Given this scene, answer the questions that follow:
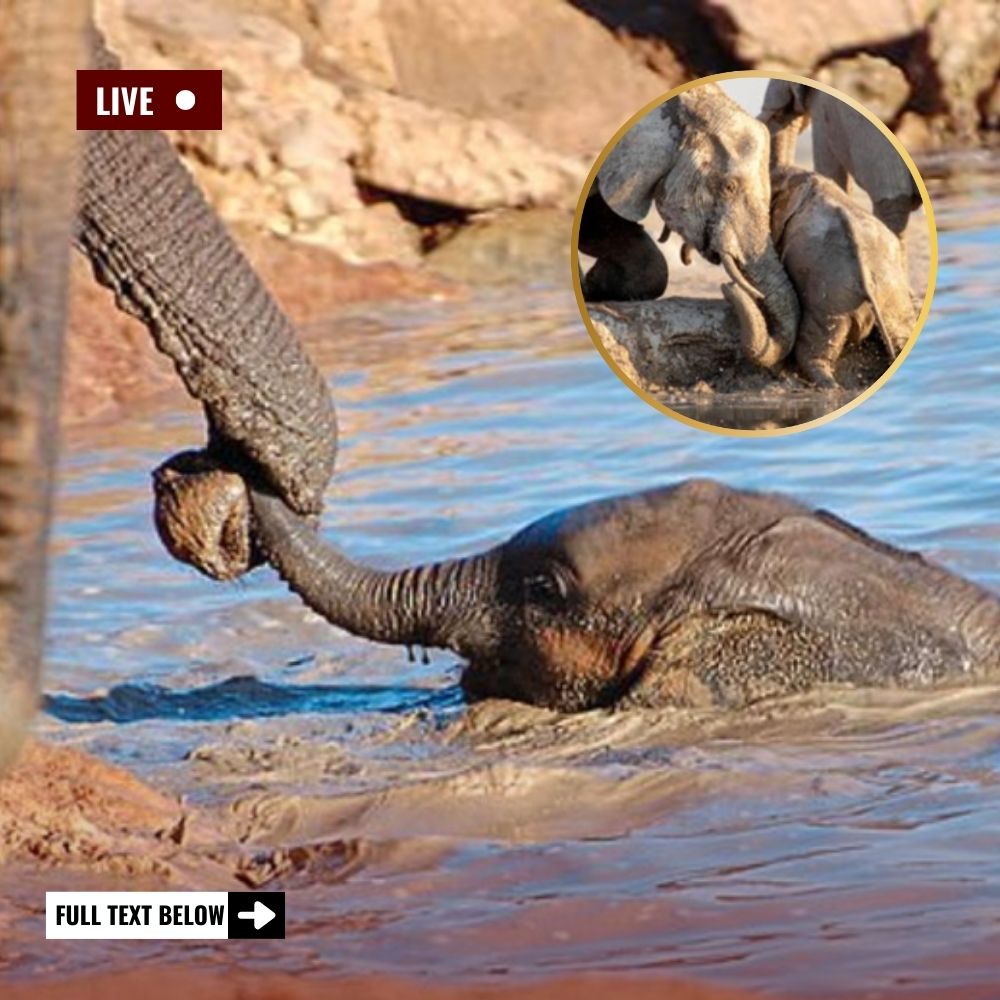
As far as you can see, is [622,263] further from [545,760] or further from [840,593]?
[545,760]

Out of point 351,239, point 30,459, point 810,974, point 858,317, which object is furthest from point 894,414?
point 30,459

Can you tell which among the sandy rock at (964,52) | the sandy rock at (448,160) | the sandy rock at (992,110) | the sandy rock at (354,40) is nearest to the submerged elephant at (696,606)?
the sandy rock at (448,160)

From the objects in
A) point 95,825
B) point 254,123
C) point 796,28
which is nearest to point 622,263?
point 95,825

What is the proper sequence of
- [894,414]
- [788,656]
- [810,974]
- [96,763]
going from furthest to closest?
[894,414], [788,656], [96,763], [810,974]

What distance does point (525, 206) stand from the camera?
50.1 ft

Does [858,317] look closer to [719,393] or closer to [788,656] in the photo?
[719,393]

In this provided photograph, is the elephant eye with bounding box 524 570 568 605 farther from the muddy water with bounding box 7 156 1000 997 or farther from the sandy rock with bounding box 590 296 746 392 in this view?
the sandy rock with bounding box 590 296 746 392

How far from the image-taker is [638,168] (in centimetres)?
721

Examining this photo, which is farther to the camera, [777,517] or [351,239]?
[351,239]

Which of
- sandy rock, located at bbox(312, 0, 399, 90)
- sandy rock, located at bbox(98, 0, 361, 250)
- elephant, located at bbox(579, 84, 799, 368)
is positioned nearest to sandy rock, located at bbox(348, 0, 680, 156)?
sandy rock, located at bbox(312, 0, 399, 90)

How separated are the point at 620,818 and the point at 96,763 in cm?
94

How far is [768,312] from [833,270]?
0.20 meters

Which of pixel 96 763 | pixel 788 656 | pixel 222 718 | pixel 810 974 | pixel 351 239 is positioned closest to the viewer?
pixel 810 974

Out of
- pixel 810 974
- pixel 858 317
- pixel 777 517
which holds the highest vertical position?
pixel 858 317
